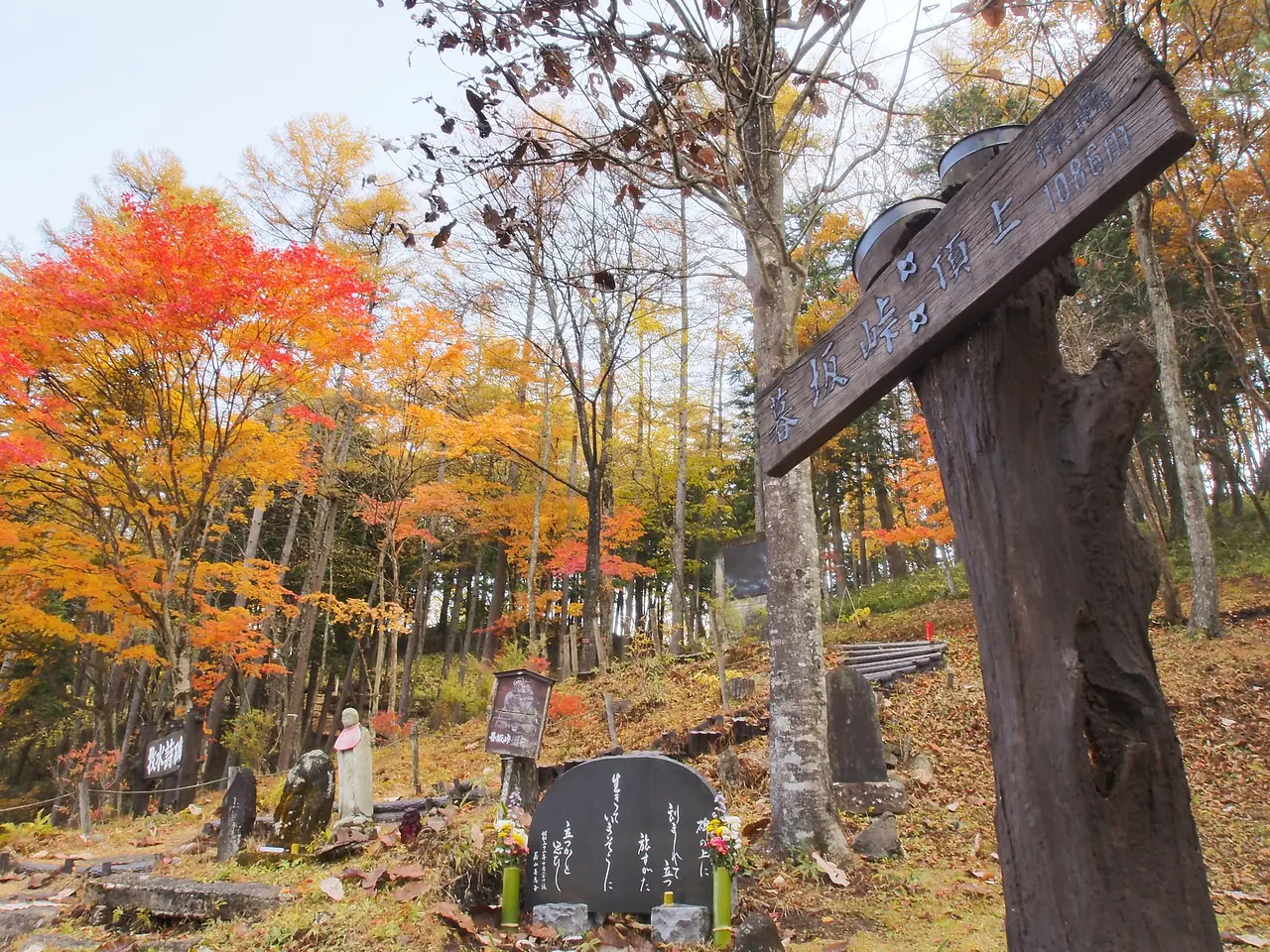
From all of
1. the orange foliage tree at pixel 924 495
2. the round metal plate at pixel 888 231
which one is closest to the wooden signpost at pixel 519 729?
the round metal plate at pixel 888 231

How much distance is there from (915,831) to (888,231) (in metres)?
6.03

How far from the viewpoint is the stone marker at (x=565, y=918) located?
→ 4.94 m

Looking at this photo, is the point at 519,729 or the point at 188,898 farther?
the point at 519,729

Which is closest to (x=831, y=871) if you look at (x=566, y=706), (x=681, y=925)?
(x=681, y=925)

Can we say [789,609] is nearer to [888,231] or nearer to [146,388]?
[888,231]

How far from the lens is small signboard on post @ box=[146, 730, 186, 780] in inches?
393

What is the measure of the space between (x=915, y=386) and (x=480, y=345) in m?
17.4

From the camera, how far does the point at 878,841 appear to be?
5.98 meters

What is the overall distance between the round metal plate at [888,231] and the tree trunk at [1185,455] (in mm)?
10950

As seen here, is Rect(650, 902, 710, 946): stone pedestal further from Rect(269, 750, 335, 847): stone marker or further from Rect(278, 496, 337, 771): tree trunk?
Rect(278, 496, 337, 771): tree trunk

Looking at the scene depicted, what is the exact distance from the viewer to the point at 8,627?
11.8 m

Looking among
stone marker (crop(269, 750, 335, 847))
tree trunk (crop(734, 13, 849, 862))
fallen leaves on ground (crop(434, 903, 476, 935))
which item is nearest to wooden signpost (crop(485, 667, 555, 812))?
stone marker (crop(269, 750, 335, 847))

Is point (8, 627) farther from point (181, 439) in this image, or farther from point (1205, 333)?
point (1205, 333)

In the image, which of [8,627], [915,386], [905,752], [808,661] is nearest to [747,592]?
[905,752]
